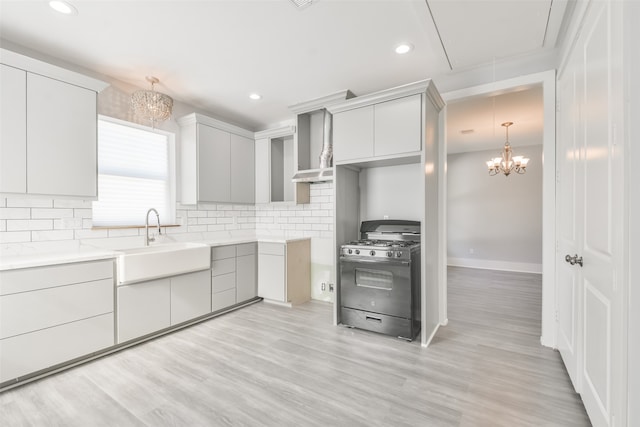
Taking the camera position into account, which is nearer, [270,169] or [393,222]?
[393,222]

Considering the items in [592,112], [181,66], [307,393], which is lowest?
[307,393]

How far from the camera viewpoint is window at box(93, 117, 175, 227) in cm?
304

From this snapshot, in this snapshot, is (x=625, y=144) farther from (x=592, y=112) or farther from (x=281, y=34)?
(x=281, y=34)

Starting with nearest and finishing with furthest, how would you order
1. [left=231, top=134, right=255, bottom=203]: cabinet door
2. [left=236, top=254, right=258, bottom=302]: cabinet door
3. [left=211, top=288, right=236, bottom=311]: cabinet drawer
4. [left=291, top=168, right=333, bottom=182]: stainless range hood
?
[left=211, top=288, right=236, bottom=311]: cabinet drawer → [left=291, top=168, right=333, bottom=182]: stainless range hood → [left=236, top=254, right=258, bottom=302]: cabinet door → [left=231, top=134, right=255, bottom=203]: cabinet door

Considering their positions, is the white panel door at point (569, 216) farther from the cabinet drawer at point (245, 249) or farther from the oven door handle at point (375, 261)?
the cabinet drawer at point (245, 249)

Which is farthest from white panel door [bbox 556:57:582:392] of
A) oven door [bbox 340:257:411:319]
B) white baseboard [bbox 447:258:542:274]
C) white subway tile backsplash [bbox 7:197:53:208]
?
white baseboard [bbox 447:258:542:274]

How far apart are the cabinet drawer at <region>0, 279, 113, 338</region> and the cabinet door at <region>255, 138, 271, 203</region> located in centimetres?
224

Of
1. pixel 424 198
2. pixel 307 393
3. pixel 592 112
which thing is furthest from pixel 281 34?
pixel 307 393

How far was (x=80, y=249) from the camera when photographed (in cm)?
276

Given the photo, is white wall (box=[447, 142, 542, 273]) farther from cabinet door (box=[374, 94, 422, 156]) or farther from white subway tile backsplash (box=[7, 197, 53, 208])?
white subway tile backsplash (box=[7, 197, 53, 208])

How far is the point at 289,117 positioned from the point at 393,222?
227 centimetres

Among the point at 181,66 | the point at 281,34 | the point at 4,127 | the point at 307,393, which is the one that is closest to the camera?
the point at 307,393

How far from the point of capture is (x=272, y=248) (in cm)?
381

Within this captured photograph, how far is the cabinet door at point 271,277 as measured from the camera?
3.75 meters
